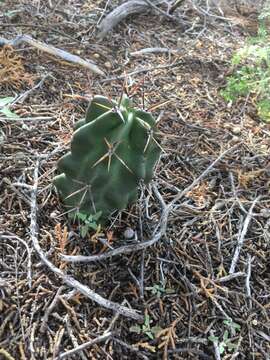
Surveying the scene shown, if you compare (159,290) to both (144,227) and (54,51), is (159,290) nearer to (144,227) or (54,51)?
(144,227)

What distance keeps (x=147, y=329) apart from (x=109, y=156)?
24.8 inches

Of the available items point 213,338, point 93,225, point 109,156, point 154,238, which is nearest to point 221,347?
point 213,338

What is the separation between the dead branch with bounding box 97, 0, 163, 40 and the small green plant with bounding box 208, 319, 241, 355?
6.91 ft

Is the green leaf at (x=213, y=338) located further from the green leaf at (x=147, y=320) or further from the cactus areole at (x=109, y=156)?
the cactus areole at (x=109, y=156)

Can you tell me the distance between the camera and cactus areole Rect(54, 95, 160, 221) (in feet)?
5.59

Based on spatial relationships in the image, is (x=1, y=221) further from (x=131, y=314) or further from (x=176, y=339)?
(x=176, y=339)

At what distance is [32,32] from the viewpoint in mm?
2951

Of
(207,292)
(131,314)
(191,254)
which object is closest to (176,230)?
(191,254)

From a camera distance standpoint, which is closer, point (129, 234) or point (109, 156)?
point (109, 156)

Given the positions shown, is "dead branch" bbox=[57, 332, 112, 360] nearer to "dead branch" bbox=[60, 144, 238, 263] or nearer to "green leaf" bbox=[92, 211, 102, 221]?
"dead branch" bbox=[60, 144, 238, 263]

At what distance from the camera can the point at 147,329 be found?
170 centimetres

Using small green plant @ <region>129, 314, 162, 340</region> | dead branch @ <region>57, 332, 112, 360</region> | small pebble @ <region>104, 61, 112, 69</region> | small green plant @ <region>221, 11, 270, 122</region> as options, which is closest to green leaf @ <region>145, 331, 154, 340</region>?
small green plant @ <region>129, 314, 162, 340</region>

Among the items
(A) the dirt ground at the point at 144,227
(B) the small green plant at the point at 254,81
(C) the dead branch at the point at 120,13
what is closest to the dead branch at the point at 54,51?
(A) the dirt ground at the point at 144,227

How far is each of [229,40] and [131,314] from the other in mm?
2523
